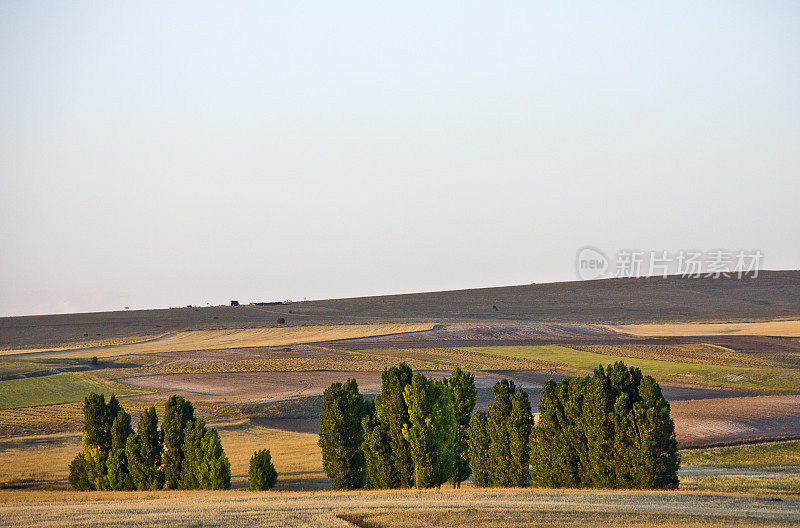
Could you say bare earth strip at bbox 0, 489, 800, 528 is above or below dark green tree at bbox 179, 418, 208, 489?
above

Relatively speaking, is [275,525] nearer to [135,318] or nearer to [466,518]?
[466,518]

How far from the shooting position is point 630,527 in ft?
83.4

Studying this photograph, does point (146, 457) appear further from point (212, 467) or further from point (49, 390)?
point (49, 390)

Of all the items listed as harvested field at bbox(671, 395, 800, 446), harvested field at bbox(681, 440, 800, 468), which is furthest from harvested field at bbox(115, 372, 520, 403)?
harvested field at bbox(681, 440, 800, 468)

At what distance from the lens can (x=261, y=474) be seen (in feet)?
155

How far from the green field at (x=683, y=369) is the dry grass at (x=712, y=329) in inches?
1199

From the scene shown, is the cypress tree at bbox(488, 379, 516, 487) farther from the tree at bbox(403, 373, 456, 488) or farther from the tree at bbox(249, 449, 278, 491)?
the tree at bbox(249, 449, 278, 491)

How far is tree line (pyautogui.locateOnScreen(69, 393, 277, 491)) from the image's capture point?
165 feet

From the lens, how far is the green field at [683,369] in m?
91.1

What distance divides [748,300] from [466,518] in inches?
7013

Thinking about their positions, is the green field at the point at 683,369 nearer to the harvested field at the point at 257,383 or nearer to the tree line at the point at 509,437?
the harvested field at the point at 257,383

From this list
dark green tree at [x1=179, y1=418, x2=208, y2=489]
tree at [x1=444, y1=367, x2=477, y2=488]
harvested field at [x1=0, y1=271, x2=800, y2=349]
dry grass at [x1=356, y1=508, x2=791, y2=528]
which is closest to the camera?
dry grass at [x1=356, y1=508, x2=791, y2=528]

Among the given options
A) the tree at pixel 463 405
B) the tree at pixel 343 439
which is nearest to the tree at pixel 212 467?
the tree at pixel 343 439

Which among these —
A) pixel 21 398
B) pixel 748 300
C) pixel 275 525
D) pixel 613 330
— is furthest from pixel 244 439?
pixel 748 300
